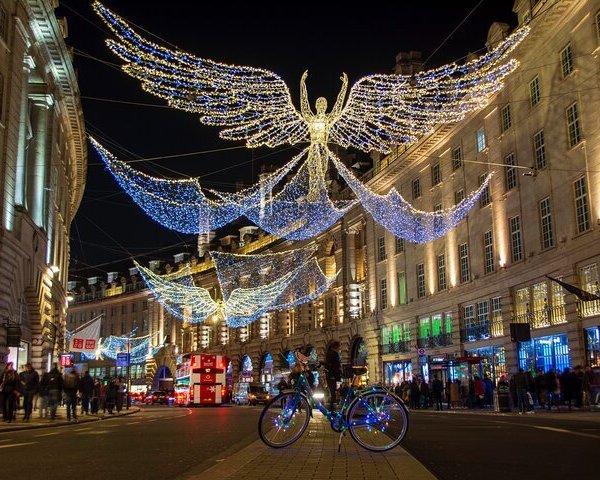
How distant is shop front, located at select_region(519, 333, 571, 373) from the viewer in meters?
30.8

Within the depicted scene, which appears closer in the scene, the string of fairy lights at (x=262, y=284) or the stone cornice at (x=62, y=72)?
the stone cornice at (x=62, y=72)

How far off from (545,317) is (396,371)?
60.6ft

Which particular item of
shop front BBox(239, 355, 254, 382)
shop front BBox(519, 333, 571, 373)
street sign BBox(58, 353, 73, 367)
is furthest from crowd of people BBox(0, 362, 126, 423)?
shop front BBox(239, 355, 254, 382)

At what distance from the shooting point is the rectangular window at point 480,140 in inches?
1515

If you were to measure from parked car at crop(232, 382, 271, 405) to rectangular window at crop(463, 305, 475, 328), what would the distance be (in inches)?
872

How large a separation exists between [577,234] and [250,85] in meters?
16.6

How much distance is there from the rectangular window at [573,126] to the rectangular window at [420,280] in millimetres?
16610

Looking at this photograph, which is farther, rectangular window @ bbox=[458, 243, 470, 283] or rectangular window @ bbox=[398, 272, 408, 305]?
rectangular window @ bbox=[398, 272, 408, 305]

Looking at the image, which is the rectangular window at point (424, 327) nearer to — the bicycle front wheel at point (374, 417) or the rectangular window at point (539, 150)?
the rectangular window at point (539, 150)

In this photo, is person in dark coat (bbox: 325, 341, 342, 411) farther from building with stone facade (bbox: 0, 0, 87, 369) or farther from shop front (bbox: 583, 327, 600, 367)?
shop front (bbox: 583, 327, 600, 367)

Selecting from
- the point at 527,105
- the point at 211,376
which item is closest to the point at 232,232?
the point at 211,376

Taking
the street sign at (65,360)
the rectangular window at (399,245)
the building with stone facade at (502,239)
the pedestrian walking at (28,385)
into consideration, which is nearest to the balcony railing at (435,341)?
the building with stone facade at (502,239)

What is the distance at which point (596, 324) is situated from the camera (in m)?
28.0

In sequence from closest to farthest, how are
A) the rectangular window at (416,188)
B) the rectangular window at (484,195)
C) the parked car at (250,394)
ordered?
the rectangular window at (484,195) → the rectangular window at (416,188) → the parked car at (250,394)
